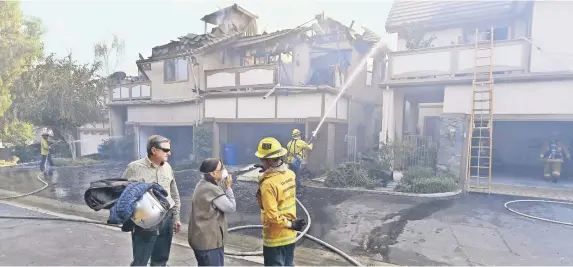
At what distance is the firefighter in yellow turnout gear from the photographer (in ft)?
9.91

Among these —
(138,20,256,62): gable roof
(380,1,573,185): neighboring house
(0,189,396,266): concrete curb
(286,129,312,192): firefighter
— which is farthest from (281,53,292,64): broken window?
(0,189,396,266): concrete curb

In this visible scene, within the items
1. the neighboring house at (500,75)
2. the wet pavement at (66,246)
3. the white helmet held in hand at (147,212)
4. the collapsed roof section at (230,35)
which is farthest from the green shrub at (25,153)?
the white helmet held in hand at (147,212)

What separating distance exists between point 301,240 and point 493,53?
9232 millimetres

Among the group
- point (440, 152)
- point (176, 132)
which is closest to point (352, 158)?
point (440, 152)

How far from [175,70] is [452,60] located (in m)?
14.3

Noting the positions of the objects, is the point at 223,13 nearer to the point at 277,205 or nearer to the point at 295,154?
the point at 295,154

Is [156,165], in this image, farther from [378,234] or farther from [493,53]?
[493,53]

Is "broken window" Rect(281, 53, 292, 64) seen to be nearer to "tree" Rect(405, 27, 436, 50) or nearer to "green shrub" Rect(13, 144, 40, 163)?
"tree" Rect(405, 27, 436, 50)

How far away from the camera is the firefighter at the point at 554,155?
10.9 m

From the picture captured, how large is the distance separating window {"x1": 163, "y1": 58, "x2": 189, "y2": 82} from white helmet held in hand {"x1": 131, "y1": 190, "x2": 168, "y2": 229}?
53.2 ft

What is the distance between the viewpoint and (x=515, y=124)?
14.4 metres

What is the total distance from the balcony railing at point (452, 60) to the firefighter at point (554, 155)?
2.97 metres

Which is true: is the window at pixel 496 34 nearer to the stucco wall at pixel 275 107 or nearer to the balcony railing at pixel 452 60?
the balcony railing at pixel 452 60

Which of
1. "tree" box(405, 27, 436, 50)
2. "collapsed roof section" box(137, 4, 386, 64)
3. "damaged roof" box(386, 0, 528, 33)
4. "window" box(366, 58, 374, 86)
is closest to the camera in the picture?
"tree" box(405, 27, 436, 50)
